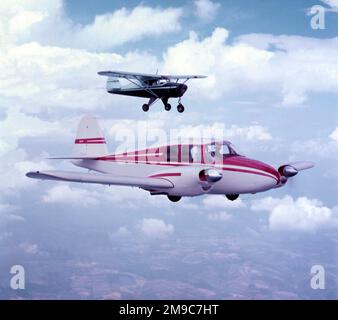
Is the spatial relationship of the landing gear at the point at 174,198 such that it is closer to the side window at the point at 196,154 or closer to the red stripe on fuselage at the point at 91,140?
the side window at the point at 196,154

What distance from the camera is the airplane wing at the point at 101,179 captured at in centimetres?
1148

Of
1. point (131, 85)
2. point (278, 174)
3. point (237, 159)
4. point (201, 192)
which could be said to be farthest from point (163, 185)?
point (131, 85)

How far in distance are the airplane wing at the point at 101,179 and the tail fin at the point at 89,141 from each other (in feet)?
8.59

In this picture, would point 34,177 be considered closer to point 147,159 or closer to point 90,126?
point 147,159

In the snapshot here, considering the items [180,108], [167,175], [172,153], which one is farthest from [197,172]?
[180,108]

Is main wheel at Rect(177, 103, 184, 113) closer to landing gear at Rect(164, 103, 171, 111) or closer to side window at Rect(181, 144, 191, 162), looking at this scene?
side window at Rect(181, 144, 191, 162)

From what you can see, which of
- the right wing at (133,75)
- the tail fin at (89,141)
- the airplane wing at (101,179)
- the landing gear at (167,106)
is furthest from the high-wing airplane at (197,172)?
the right wing at (133,75)

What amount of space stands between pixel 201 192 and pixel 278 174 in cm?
183

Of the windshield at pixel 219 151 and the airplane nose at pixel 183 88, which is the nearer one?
the windshield at pixel 219 151

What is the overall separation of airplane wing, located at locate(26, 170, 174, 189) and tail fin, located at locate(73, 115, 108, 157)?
2.62 m

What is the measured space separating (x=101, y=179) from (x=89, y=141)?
3522mm

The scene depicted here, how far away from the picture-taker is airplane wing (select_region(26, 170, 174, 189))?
1148 centimetres

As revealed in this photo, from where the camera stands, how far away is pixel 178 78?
53.1ft

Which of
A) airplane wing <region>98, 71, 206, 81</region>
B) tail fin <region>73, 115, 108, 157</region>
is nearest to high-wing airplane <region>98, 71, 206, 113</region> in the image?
airplane wing <region>98, 71, 206, 81</region>
